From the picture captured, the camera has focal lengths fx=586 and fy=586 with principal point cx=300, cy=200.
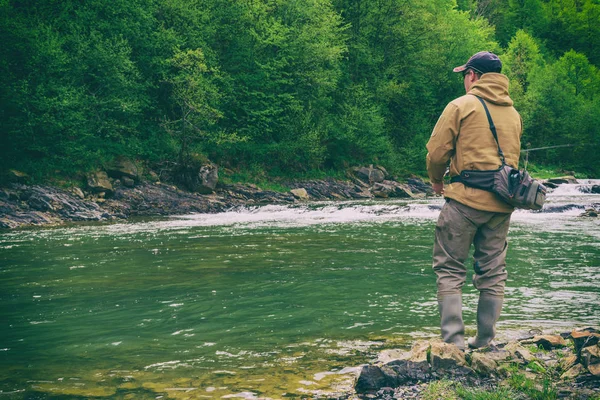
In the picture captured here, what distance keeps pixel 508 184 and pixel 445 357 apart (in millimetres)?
1535

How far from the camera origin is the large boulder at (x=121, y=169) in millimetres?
29938

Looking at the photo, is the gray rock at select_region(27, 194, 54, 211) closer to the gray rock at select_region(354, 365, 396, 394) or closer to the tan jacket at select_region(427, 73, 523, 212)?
the tan jacket at select_region(427, 73, 523, 212)

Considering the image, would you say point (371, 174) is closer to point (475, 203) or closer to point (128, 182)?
point (128, 182)

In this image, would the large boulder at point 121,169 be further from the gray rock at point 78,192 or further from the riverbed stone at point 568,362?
the riverbed stone at point 568,362

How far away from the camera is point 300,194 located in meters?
34.6

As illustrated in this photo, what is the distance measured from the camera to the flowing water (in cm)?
481

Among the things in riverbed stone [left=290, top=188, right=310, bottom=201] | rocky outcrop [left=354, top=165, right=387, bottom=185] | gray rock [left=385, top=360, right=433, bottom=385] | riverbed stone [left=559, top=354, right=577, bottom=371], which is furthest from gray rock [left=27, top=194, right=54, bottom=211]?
rocky outcrop [left=354, top=165, right=387, bottom=185]

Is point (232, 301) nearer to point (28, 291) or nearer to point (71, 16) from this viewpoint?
point (28, 291)

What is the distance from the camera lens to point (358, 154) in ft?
151

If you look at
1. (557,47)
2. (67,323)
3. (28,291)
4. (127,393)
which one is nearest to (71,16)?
(28,291)

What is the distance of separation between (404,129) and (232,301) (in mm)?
46060

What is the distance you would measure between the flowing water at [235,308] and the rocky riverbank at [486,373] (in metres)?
0.34

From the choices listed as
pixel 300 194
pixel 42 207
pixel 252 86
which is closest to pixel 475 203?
pixel 42 207

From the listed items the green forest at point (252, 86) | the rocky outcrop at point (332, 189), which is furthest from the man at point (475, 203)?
the rocky outcrop at point (332, 189)
